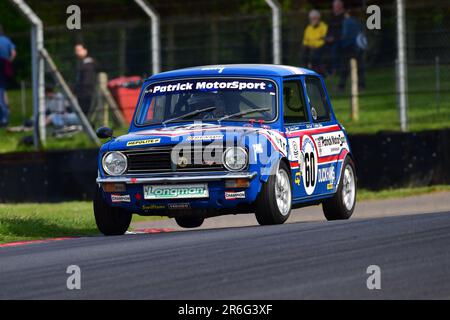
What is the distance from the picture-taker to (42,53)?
2177 cm

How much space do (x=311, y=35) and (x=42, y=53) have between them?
4415 millimetres

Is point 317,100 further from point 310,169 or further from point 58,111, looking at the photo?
point 58,111

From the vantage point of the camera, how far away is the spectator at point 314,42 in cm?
2128

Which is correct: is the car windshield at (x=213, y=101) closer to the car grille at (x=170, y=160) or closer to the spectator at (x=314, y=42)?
the car grille at (x=170, y=160)

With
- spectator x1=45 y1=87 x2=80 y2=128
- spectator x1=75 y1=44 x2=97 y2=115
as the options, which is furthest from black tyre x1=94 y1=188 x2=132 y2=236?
spectator x1=75 y1=44 x2=97 y2=115

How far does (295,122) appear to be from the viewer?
507 inches

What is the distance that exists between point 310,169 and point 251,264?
409 centimetres

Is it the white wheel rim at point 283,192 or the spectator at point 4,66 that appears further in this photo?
the spectator at point 4,66

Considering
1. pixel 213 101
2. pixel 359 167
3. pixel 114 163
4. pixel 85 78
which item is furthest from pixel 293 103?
pixel 85 78

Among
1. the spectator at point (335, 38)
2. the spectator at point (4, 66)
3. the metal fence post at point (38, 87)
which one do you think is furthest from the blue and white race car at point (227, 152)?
the spectator at point (4, 66)

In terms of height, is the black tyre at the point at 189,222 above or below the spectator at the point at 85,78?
below

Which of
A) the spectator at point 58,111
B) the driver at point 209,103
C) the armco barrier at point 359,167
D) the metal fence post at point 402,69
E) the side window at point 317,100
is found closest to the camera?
the driver at point 209,103

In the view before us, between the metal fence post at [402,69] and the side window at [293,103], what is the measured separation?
7119 millimetres

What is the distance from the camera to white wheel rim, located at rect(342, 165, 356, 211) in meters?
13.7
